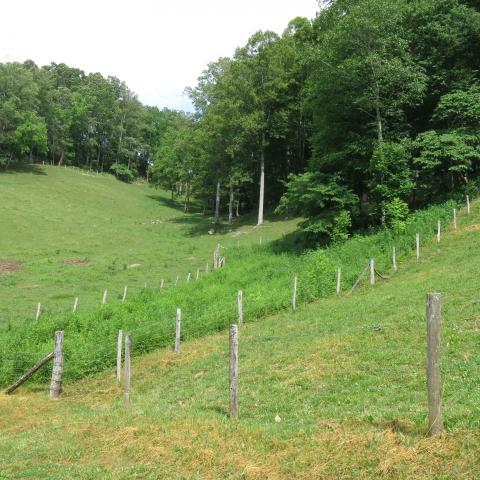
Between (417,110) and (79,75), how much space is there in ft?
396

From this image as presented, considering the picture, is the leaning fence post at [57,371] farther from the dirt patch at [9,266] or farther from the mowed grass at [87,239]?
the dirt patch at [9,266]

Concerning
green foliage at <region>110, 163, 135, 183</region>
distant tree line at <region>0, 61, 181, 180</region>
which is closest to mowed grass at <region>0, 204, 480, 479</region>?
distant tree line at <region>0, 61, 181, 180</region>

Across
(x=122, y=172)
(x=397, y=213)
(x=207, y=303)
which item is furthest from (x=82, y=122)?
(x=207, y=303)

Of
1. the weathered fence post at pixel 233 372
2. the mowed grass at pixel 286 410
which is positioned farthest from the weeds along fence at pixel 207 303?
the weathered fence post at pixel 233 372

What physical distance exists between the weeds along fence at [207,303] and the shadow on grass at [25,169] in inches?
2654

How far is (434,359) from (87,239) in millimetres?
51344

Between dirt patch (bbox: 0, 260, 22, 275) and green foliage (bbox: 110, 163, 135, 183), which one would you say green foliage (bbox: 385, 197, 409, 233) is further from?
green foliage (bbox: 110, 163, 135, 183)

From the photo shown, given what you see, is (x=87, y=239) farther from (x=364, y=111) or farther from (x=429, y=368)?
(x=429, y=368)

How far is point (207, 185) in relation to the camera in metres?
71.9

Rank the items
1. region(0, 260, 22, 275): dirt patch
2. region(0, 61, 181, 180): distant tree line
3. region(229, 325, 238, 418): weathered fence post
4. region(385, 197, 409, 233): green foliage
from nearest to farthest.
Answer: region(229, 325, 238, 418): weathered fence post
region(385, 197, 409, 233): green foliage
region(0, 260, 22, 275): dirt patch
region(0, 61, 181, 180): distant tree line

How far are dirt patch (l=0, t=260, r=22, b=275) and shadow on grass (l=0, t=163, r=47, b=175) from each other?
165ft

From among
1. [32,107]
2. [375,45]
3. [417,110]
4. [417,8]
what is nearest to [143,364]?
[375,45]

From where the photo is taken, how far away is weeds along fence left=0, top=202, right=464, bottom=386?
58.7 ft

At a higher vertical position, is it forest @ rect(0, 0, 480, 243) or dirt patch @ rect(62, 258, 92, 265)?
forest @ rect(0, 0, 480, 243)
